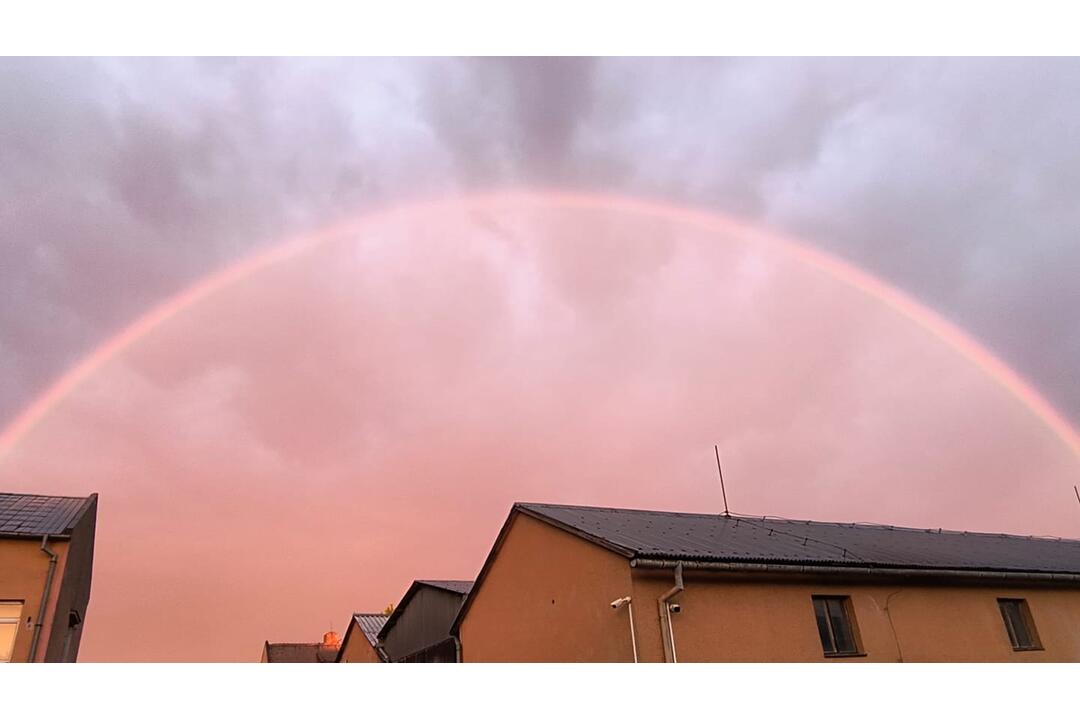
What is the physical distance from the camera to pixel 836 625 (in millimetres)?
14695

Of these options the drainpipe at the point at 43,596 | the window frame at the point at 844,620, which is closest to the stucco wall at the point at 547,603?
the window frame at the point at 844,620

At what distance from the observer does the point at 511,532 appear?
61.8 feet

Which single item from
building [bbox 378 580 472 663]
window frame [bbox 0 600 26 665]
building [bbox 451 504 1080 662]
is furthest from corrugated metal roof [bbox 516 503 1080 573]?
window frame [bbox 0 600 26 665]

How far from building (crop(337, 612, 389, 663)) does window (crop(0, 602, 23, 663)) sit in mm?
15037

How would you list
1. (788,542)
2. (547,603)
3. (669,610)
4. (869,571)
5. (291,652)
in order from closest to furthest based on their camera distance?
(669,610)
(869,571)
(547,603)
(788,542)
(291,652)

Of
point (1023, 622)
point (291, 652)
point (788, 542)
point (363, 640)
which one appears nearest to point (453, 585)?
point (363, 640)

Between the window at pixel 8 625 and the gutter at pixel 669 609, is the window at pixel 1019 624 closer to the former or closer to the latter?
the gutter at pixel 669 609

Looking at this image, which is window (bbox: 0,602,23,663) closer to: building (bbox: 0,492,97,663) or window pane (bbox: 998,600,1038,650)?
building (bbox: 0,492,97,663)

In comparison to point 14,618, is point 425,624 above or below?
above

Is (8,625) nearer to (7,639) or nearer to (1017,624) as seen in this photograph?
(7,639)

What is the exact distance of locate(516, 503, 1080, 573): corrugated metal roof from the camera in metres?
14.6

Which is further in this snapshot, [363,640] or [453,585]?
[363,640]

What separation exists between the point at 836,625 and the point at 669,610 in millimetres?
3980
